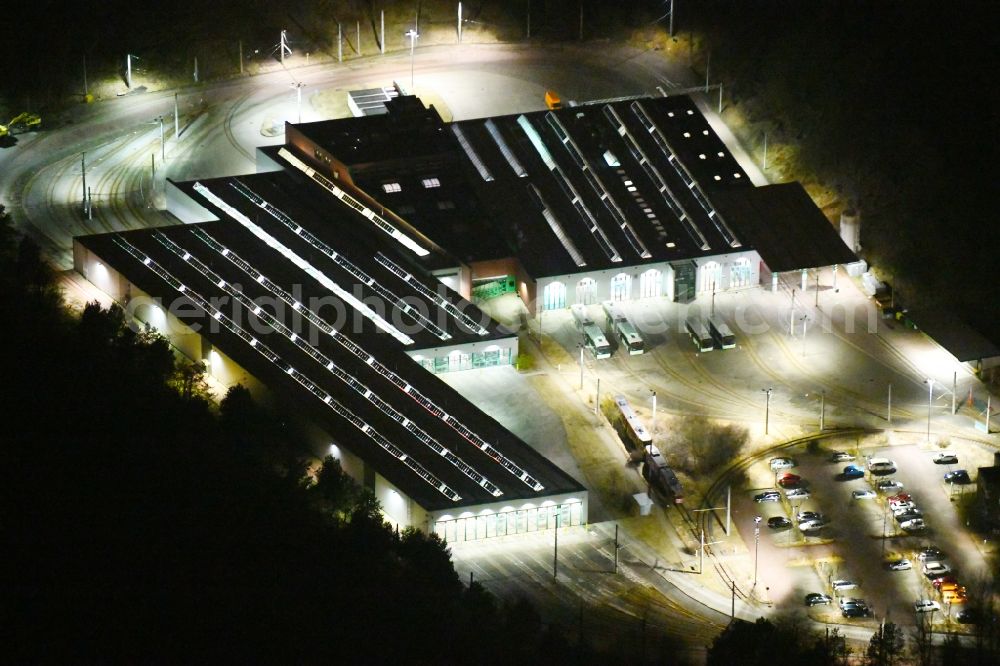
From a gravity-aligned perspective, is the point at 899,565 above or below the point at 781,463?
below

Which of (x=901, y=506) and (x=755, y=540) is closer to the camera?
(x=755, y=540)

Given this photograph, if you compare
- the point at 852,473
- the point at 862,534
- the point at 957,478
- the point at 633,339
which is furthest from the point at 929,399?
the point at 633,339

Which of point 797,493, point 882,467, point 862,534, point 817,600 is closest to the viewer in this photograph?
point 817,600

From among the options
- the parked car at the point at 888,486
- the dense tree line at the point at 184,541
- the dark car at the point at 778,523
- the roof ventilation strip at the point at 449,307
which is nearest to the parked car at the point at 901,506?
the parked car at the point at 888,486

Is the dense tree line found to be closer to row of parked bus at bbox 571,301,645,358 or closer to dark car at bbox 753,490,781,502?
dark car at bbox 753,490,781,502

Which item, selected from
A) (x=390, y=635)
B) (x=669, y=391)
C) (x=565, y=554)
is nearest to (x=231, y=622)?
(x=390, y=635)

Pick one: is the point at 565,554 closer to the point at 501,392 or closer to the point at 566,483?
the point at 566,483

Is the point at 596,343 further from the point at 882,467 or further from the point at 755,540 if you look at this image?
the point at 755,540
